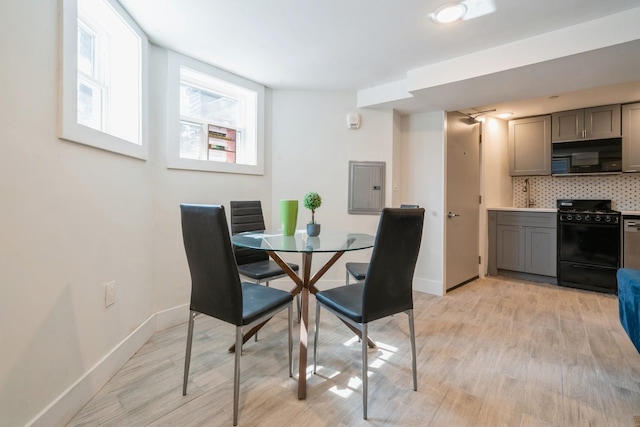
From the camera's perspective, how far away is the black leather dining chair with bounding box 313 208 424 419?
1399mm

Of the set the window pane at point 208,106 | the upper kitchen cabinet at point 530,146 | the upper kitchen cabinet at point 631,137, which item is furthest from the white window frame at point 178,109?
the upper kitchen cabinet at point 631,137

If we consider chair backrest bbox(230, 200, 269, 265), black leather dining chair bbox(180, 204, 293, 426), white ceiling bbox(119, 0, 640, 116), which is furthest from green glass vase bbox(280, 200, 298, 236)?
white ceiling bbox(119, 0, 640, 116)

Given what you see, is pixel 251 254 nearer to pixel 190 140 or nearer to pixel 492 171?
pixel 190 140

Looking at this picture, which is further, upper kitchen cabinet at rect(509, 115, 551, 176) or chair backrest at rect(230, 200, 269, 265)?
upper kitchen cabinet at rect(509, 115, 551, 176)

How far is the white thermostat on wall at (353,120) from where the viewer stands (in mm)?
3270

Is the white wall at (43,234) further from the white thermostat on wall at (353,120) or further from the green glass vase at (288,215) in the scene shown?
the white thermostat on wall at (353,120)

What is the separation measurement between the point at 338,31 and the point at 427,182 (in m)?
1.96

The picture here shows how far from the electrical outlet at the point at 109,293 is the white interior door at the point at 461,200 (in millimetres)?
3086

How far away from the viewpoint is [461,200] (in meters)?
3.58

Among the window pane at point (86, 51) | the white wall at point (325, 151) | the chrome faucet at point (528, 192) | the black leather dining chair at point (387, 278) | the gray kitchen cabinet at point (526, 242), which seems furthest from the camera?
the chrome faucet at point (528, 192)

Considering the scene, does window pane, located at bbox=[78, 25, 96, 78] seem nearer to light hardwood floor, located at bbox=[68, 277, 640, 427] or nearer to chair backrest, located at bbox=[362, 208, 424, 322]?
light hardwood floor, located at bbox=[68, 277, 640, 427]

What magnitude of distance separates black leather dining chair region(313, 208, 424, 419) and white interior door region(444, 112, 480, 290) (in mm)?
2008

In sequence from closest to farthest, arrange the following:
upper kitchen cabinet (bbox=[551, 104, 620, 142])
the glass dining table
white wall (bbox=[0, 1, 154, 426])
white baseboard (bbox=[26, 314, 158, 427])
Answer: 1. white wall (bbox=[0, 1, 154, 426])
2. white baseboard (bbox=[26, 314, 158, 427])
3. the glass dining table
4. upper kitchen cabinet (bbox=[551, 104, 620, 142])

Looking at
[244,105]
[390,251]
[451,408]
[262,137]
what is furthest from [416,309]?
[244,105]
